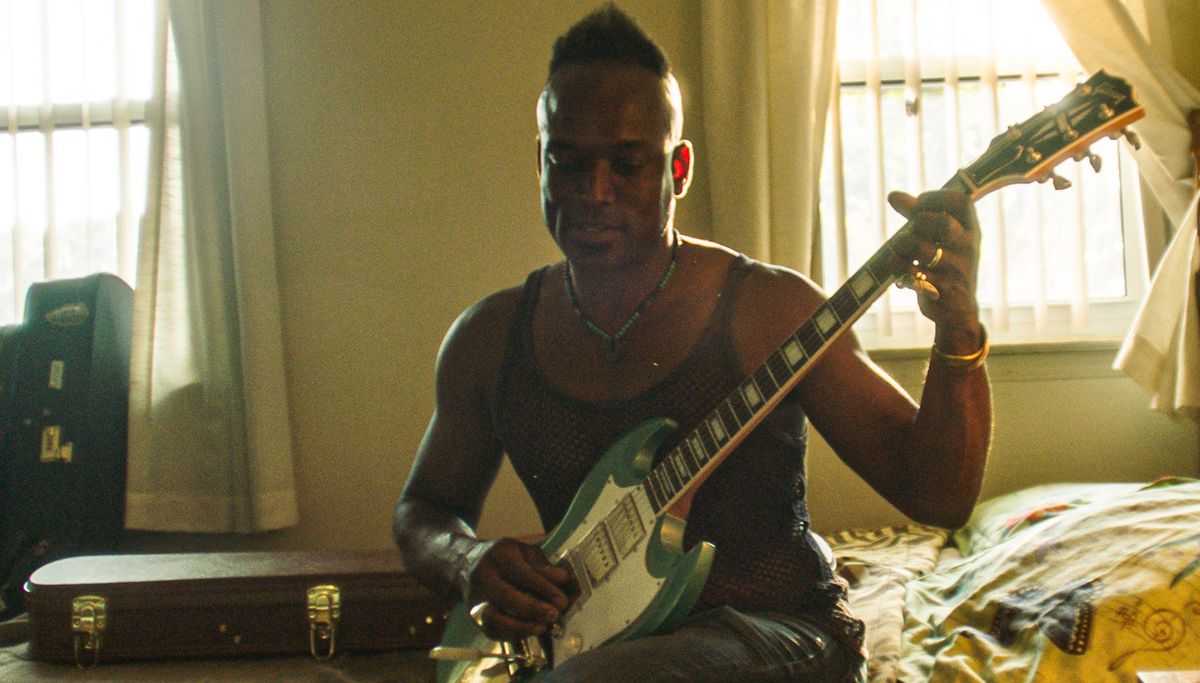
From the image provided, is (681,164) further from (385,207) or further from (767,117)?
(385,207)

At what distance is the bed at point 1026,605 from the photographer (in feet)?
4.83

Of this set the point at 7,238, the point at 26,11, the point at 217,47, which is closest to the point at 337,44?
the point at 217,47

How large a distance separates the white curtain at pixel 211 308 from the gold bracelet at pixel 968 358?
1802 mm

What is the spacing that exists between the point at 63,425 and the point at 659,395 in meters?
1.69

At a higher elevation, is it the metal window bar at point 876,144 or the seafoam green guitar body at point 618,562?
the metal window bar at point 876,144

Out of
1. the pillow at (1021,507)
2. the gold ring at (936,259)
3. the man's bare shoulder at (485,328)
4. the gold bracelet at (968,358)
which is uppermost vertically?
the gold ring at (936,259)

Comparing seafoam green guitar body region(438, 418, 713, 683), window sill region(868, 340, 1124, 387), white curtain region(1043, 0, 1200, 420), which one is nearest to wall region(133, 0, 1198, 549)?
window sill region(868, 340, 1124, 387)

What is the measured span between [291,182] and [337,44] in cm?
35

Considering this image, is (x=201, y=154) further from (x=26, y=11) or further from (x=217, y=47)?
(x=26, y=11)

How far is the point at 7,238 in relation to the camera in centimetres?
284

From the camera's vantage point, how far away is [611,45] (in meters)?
1.56

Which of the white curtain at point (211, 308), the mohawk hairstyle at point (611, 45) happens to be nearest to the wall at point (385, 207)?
the white curtain at point (211, 308)

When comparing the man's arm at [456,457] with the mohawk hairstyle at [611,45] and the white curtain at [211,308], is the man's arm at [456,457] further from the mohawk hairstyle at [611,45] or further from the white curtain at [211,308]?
the white curtain at [211,308]

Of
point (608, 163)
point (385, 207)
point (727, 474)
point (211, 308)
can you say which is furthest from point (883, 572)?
point (211, 308)
